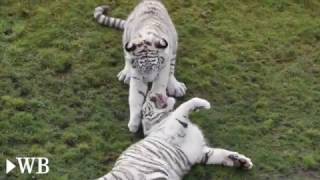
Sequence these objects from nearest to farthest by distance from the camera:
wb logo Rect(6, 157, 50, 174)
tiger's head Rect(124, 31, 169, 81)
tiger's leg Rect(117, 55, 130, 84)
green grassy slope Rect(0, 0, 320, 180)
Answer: wb logo Rect(6, 157, 50, 174) < green grassy slope Rect(0, 0, 320, 180) < tiger's head Rect(124, 31, 169, 81) < tiger's leg Rect(117, 55, 130, 84)

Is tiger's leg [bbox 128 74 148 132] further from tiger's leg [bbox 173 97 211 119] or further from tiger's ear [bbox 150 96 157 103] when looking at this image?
tiger's leg [bbox 173 97 211 119]

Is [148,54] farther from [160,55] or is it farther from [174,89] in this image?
[174,89]

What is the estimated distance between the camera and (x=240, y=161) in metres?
4.91

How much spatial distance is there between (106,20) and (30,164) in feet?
6.79

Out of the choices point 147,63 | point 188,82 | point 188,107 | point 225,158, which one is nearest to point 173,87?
point 188,82

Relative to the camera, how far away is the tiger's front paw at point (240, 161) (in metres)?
4.90

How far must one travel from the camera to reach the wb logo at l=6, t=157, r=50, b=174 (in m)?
4.88

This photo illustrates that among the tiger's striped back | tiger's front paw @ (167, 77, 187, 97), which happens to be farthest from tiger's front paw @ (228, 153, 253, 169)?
tiger's front paw @ (167, 77, 187, 97)

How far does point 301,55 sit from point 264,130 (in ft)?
4.12

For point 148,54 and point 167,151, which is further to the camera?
point 148,54

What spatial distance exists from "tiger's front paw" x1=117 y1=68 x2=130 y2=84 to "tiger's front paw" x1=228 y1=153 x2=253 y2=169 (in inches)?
48.7

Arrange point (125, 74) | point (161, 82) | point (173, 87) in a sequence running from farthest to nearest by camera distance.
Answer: point (125, 74) → point (173, 87) → point (161, 82)

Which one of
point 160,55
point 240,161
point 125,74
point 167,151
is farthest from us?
point 125,74

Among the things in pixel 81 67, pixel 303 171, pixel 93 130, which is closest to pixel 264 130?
pixel 303 171
